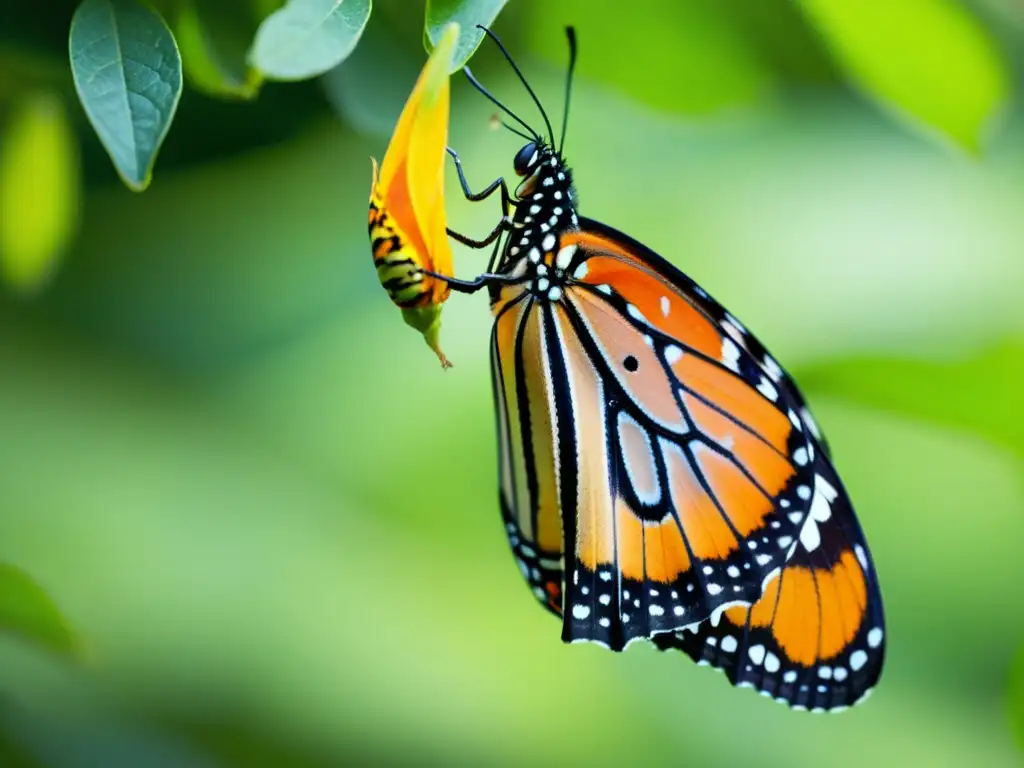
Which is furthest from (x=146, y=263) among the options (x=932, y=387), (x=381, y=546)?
(x=932, y=387)

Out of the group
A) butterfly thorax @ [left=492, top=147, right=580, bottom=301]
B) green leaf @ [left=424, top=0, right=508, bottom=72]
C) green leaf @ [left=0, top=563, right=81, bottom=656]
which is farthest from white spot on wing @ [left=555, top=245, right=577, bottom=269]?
green leaf @ [left=0, top=563, right=81, bottom=656]

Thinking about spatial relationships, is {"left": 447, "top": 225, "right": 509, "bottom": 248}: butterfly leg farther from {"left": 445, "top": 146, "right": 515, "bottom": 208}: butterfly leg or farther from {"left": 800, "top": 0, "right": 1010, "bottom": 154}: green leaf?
{"left": 800, "top": 0, "right": 1010, "bottom": 154}: green leaf

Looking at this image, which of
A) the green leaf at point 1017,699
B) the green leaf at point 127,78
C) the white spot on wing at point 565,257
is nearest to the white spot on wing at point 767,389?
the white spot on wing at point 565,257

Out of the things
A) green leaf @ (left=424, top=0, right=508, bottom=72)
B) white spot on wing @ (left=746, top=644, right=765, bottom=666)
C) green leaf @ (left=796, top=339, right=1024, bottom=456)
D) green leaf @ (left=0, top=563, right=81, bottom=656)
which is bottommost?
green leaf @ (left=0, top=563, right=81, bottom=656)

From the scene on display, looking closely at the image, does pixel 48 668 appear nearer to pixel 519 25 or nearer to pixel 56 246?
pixel 56 246

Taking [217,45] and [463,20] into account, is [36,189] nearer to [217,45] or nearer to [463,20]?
[217,45]

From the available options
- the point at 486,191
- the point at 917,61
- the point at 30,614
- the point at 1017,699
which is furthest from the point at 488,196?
the point at 1017,699
